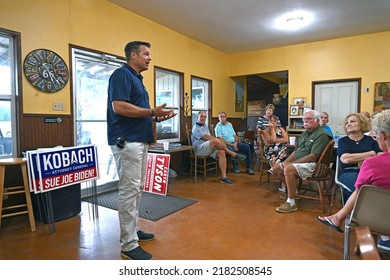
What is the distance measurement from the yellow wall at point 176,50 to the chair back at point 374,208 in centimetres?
326

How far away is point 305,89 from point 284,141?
2438 mm

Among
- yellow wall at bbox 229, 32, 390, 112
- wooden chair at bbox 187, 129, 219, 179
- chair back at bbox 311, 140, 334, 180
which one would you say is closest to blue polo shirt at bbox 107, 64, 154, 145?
chair back at bbox 311, 140, 334, 180

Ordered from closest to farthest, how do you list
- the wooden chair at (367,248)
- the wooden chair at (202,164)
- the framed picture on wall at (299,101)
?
1. the wooden chair at (367,248)
2. the wooden chair at (202,164)
3. the framed picture on wall at (299,101)

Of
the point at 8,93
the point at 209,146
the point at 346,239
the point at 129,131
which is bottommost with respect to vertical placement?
the point at 346,239

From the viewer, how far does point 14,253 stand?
2.03 m

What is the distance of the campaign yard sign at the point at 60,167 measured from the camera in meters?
2.32

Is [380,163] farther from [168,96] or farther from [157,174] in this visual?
[168,96]

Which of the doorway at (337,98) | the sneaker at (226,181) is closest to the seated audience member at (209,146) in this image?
the sneaker at (226,181)

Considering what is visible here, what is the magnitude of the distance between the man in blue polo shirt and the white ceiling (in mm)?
2380

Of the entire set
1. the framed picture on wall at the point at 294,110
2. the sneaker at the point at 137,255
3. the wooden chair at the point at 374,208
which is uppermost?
the framed picture on wall at the point at 294,110

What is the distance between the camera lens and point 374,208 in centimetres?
150

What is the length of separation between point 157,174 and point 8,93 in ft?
6.18

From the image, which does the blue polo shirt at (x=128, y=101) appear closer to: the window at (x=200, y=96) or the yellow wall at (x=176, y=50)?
the yellow wall at (x=176, y=50)

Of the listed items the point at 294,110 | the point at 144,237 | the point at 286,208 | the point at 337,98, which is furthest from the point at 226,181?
the point at 337,98
